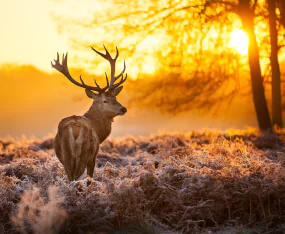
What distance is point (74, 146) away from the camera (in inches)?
285

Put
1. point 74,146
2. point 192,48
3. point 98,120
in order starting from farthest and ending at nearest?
point 192,48 < point 98,120 < point 74,146

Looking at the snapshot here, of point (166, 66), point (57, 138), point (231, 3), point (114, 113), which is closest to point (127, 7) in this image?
point (166, 66)

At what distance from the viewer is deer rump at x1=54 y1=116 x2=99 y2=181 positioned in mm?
7242

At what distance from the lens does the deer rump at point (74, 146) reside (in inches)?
285

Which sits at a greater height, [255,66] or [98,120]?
[255,66]

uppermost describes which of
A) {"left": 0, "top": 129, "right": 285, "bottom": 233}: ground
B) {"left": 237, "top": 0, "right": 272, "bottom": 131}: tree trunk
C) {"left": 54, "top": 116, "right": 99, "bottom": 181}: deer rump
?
{"left": 237, "top": 0, "right": 272, "bottom": 131}: tree trunk

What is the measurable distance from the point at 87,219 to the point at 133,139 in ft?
34.6

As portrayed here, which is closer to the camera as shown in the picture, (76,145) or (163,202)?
(163,202)

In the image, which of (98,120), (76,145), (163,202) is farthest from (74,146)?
(163,202)

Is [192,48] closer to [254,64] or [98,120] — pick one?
[254,64]

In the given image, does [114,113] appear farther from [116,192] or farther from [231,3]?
[231,3]

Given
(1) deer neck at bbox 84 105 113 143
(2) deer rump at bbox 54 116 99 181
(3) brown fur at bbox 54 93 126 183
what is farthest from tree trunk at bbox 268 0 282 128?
(2) deer rump at bbox 54 116 99 181

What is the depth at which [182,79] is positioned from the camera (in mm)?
18047

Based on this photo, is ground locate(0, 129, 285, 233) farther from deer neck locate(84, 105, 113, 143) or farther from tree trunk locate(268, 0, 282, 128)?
tree trunk locate(268, 0, 282, 128)
